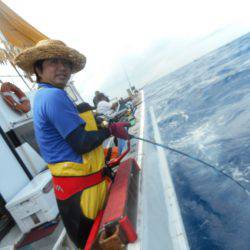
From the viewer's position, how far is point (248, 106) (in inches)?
272

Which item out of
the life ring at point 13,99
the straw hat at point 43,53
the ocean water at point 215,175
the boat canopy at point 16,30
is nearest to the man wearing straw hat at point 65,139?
the straw hat at point 43,53

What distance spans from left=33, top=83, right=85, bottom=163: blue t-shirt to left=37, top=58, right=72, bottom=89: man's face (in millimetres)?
66

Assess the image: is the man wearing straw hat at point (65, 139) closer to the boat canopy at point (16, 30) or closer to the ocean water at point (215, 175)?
the ocean water at point (215, 175)

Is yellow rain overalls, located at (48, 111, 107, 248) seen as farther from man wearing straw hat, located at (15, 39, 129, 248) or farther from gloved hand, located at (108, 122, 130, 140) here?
gloved hand, located at (108, 122, 130, 140)

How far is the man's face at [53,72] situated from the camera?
208 cm

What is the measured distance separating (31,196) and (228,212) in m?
2.89

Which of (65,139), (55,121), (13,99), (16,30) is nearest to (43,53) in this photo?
(55,121)

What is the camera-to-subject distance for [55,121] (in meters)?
1.86

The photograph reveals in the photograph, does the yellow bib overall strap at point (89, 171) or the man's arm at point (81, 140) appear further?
the yellow bib overall strap at point (89, 171)

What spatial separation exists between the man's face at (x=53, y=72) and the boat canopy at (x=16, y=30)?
18.2 ft

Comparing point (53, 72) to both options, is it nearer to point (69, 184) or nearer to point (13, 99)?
point (69, 184)

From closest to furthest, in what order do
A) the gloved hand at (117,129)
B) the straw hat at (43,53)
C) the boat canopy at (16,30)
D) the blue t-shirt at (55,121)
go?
the blue t-shirt at (55,121), the straw hat at (43,53), the gloved hand at (117,129), the boat canopy at (16,30)

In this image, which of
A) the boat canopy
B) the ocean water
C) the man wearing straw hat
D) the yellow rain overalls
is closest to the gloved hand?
the man wearing straw hat

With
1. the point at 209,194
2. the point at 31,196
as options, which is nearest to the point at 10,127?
the point at 31,196
